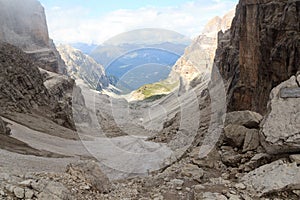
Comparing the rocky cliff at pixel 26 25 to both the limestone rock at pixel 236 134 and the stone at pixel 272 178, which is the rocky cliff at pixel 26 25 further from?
the stone at pixel 272 178

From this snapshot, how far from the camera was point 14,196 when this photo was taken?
279 inches

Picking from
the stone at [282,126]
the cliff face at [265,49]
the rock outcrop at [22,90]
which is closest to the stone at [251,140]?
the stone at [282,126]

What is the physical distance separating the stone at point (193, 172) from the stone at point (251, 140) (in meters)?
1.78

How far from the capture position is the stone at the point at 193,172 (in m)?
10.3

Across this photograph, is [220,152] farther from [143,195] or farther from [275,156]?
[143,195]

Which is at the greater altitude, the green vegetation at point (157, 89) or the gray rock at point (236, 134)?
the gray rock at point (236, 134)

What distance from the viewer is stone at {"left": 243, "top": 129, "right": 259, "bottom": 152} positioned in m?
10.8

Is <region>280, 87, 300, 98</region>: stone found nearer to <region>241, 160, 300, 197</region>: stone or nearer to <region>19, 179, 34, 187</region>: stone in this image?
<region>241, 160, 300, 197</region>: stone

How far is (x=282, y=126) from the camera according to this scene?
31.1ft

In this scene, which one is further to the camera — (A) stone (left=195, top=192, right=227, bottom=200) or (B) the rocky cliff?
(B) the rocky cliff

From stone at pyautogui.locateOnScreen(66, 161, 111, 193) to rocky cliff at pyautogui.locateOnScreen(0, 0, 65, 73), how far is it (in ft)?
311

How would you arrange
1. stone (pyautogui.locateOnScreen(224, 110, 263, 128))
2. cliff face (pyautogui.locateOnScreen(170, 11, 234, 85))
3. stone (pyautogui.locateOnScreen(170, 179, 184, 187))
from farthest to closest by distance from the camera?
cliff face (pyautogui.locateOnScreen(170, 11, 234, 85))
stone (pyautogui.locateOnScreen(224, 110, 263, 128))
stone (pyautogui.locateOnScreen(170, 179, 184, 187))

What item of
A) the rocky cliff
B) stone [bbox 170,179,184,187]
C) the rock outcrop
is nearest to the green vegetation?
the rocky cliff

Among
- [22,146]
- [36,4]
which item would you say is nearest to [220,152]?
[22,146]
